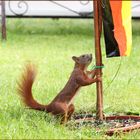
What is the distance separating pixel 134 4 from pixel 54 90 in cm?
645

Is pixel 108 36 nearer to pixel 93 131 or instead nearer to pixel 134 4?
pixel 93 131

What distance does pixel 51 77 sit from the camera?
22.4 ft

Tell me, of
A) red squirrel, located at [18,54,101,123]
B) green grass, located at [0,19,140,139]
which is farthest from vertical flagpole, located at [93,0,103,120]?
green grass, located at [0,19,140,139]

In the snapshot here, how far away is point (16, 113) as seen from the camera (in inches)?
184

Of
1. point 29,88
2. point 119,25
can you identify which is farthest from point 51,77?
point 119,25

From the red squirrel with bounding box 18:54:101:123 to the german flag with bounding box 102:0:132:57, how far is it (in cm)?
30

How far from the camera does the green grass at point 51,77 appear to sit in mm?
4113

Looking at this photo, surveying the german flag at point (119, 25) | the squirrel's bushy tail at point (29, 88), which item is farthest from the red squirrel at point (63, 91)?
the german flag at point (119, 25)

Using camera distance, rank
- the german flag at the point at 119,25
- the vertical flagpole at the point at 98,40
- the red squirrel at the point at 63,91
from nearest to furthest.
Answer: the german flag at the point at 119,25 < the red squirrel at the point at 63,91 < the vertical flagpole at the point at 98,40

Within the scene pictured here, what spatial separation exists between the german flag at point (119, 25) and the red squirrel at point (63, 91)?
30 cm

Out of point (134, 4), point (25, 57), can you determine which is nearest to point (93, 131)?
point (25, 57)

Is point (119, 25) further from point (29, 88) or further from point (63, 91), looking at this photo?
point (29, 88)

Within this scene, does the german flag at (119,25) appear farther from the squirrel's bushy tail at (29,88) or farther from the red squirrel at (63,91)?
the squirrel's bushy tail at (29,88)

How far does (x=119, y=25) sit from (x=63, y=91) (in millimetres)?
680
